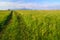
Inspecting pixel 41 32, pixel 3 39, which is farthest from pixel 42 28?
pixel 3 39

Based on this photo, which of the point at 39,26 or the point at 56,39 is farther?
the point at 39,26

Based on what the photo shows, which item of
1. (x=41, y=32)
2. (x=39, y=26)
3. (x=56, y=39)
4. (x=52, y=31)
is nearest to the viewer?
(x=56, y=39)

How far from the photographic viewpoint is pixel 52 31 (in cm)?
2272

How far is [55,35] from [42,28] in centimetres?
412

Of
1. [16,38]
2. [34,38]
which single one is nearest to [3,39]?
[16,38]

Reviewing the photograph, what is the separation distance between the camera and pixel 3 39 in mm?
24422

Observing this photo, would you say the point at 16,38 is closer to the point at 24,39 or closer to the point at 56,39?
the point at 24,39

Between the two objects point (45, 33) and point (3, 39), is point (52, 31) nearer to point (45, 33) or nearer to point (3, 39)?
point (45, 33)

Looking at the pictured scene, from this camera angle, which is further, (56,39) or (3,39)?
(3,39)

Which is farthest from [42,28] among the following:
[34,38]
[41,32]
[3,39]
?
[3,39]

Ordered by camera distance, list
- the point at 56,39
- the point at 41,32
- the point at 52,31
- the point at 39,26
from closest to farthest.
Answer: the point at 56,39 < the point at 52,31 < the point at 41,32 < the point at 39,26

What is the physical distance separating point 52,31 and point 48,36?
1.11m

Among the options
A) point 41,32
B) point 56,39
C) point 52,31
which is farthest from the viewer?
point 41,32

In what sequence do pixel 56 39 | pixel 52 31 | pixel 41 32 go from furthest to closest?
pixel 41 32 → pixel 52 31 → pixel 56 39
